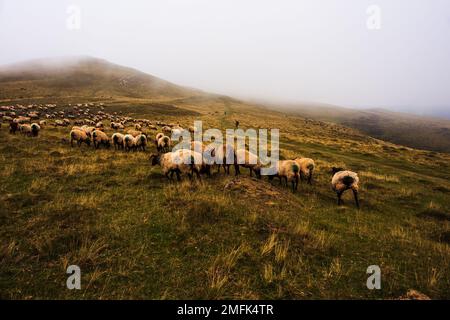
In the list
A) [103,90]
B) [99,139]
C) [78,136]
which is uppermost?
[103,90]

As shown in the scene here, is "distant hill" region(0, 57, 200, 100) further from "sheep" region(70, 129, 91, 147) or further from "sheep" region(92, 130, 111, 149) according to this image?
"sheep" region(92, 130, 111, 149)

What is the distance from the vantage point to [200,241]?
6539 millimetres

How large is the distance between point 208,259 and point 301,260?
88.1 inches

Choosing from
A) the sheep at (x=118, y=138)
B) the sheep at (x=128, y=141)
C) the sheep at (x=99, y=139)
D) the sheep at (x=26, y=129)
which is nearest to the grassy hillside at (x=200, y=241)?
the sheep at (x=128, y=141)

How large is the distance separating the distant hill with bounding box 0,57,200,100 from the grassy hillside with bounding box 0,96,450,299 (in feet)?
337

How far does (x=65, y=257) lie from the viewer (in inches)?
217

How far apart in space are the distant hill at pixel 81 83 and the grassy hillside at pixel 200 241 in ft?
337

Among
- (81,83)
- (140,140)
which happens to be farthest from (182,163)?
(81,83)

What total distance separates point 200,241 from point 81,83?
149941mm

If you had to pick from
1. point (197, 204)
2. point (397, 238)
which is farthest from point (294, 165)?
point (197, 204)

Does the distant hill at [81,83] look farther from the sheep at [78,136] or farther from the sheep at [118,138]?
the sheep at [118,138]

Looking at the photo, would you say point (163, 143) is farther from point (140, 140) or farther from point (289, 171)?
point (289, 171)

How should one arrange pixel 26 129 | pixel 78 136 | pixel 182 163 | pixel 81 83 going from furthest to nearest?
pixel 81 83, pixel 26 129, pixel 78 136, pixel 182 163

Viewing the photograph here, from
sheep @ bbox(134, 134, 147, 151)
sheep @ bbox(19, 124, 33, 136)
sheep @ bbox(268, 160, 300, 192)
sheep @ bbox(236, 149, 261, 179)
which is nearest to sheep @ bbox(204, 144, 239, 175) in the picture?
sheep @ bbox(236, 149, 261, 179)
